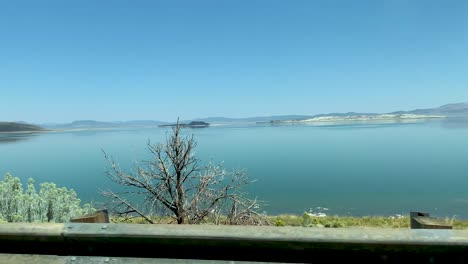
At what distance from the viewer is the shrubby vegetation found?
15.4m

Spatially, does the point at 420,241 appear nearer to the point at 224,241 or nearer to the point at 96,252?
the point at 224,241

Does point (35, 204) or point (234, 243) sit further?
point (35, 204)

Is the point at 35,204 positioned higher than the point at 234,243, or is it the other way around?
the point at 234,243

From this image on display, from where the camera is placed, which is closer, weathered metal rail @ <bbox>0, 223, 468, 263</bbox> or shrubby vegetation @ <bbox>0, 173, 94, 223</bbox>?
weathered metal rail @ <bbox>0, 223, 468, 263</bbox>

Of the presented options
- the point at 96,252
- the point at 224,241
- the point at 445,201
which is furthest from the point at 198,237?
the point at 445,201

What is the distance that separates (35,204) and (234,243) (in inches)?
649

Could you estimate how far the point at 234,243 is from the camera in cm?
229

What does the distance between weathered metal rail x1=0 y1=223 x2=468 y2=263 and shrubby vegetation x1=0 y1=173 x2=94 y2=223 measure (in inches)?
556

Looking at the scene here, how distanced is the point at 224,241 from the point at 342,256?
745mm

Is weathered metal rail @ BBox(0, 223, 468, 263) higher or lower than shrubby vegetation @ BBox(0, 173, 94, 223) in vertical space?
higher

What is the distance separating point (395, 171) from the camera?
5788 centimetres

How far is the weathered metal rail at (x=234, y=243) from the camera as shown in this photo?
215 centimetres

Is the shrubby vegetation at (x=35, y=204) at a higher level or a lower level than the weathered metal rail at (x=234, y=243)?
lower

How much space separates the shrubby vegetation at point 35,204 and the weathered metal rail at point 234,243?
14.1 metres
